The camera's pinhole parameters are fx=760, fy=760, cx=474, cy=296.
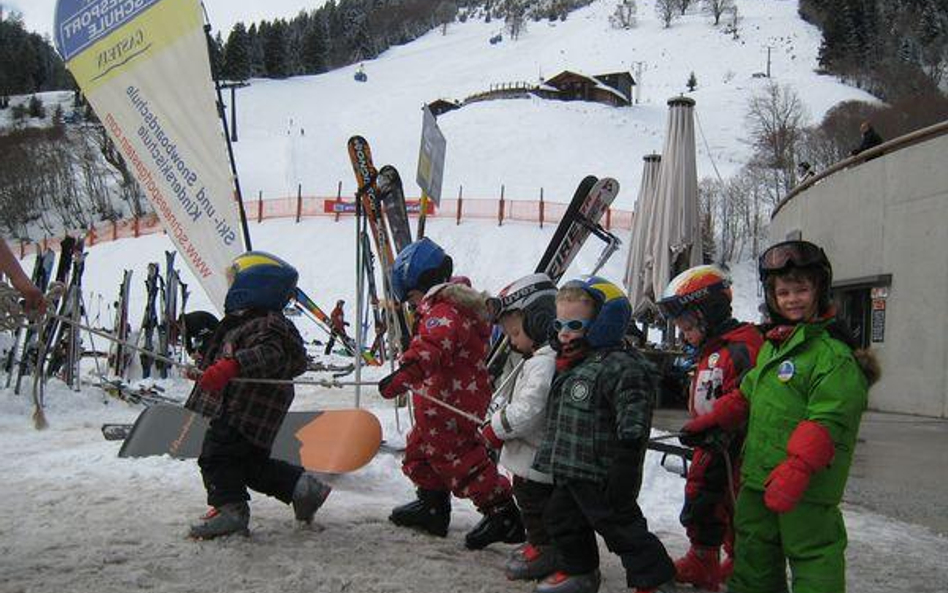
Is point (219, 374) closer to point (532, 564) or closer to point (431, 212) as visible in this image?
point (532, 564)

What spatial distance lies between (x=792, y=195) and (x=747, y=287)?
16595 mm

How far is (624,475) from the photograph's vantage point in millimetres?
2830

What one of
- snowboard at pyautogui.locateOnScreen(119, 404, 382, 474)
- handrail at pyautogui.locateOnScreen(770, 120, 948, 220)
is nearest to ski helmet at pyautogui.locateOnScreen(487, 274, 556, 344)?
snowboard at pyautogui.locateOnScreen(119, 404, 382, 474)

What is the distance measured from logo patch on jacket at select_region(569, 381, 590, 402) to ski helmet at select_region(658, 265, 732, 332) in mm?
633

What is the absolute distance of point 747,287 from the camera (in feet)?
97.9

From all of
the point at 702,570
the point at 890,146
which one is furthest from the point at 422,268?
the point at 890,146

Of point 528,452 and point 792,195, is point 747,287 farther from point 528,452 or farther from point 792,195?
point 528,452

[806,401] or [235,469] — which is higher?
A: [806,401]

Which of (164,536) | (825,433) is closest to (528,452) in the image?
(825,433)

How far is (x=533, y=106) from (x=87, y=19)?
52533mm

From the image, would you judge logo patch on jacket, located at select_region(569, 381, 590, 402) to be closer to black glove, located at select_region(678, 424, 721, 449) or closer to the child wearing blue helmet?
black glove, located at select_region(678, 424, 721, 449)

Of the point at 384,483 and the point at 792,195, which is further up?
the point at 792,195

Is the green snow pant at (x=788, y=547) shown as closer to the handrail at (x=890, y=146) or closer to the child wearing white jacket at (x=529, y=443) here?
the child wearing white jacket at (x=529, y=443)

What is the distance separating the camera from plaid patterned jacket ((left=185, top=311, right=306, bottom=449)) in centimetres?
358
